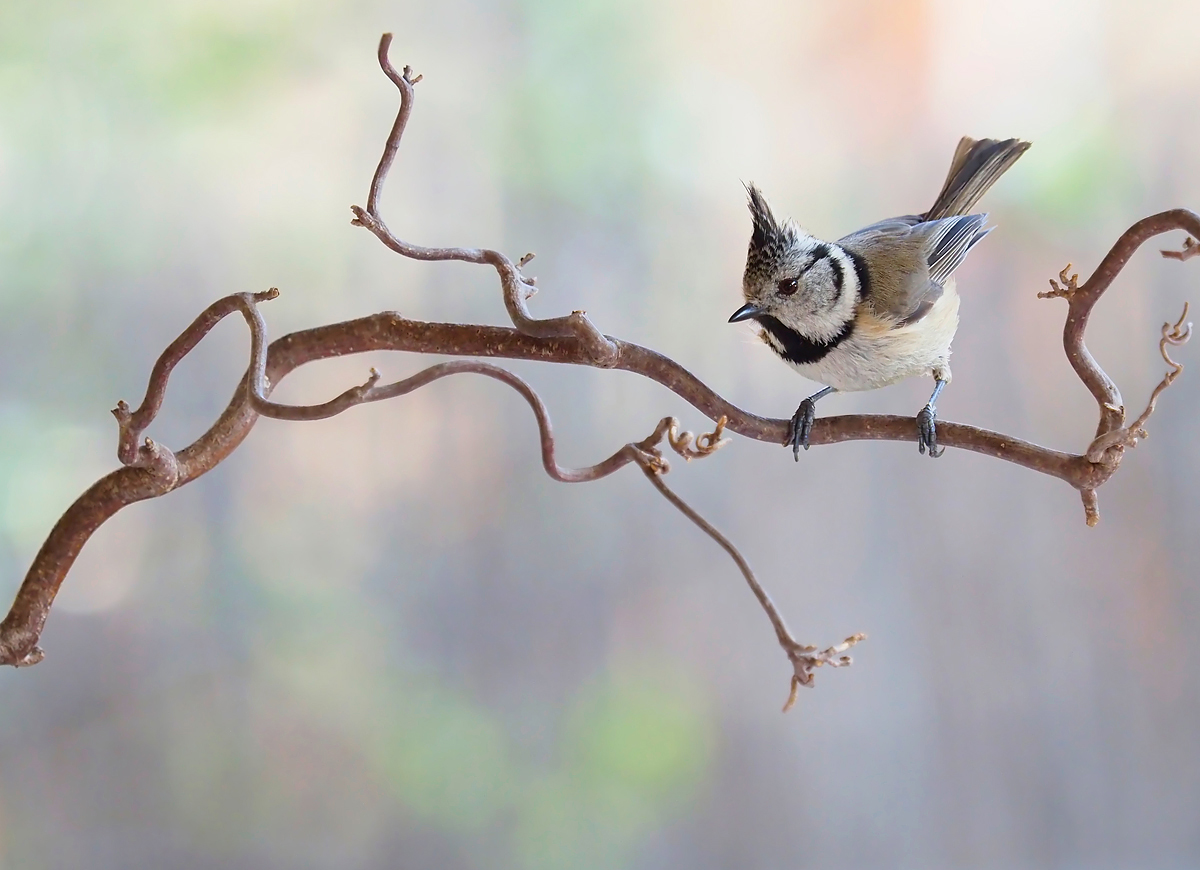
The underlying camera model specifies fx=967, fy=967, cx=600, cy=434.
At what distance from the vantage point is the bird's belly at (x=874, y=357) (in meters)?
0.99

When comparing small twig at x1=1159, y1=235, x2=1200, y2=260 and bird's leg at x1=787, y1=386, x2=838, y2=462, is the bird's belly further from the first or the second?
small twig at x1=1159, y1=235, x2=1200, y2=260

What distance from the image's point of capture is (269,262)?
4.85 feet

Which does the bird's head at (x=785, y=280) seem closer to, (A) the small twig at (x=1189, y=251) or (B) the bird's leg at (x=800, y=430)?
(B) the bird's leg at (x=800, y=430)

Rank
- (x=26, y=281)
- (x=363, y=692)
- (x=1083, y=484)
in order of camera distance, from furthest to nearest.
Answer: (x=363, y=692) → (x=26, y=281) → (x=1083, y=484)

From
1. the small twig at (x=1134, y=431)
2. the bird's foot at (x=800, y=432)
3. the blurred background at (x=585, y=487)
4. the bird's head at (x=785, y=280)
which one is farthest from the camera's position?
the blurred background at (x=585, y=487)

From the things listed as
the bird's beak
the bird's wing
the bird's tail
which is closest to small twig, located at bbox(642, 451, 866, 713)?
the bird's beak

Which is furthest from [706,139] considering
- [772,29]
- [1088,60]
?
[1088,60]

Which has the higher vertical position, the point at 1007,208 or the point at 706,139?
the point at 706,139

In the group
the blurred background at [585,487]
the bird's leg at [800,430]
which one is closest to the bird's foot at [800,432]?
the bird's leg at [800,430]

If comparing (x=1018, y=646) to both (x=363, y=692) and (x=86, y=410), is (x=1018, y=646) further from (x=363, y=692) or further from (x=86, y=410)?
(x=86, y=410)

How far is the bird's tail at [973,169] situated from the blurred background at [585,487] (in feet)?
1.41

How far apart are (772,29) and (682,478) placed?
29.2 inches

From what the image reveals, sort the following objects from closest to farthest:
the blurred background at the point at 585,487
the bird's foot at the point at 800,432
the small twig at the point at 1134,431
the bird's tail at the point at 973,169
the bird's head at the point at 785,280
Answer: the small twig at the point at 1134,431, the bird's foot at the point at 800,432, the bird's head at the point at 785,280, the bird's tail at the point at 973,169, the blurred background at the point at 585,487

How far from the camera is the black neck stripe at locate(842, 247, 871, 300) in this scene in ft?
3.43
